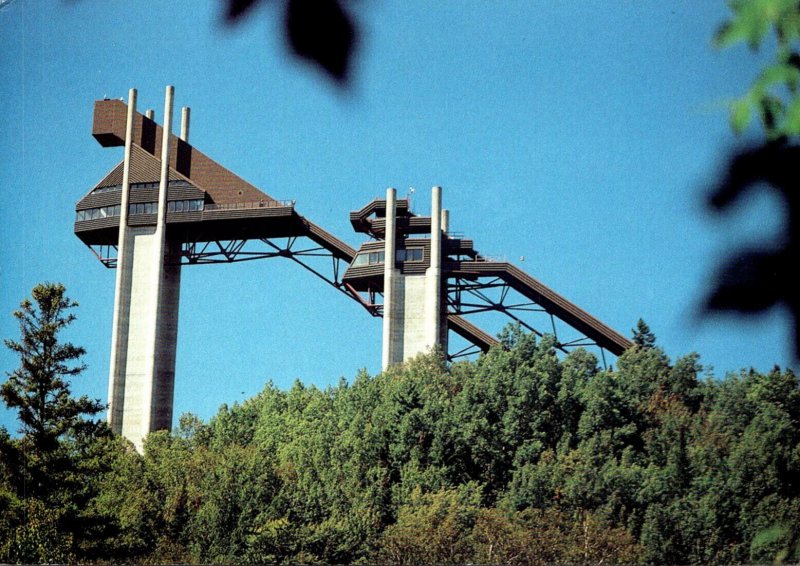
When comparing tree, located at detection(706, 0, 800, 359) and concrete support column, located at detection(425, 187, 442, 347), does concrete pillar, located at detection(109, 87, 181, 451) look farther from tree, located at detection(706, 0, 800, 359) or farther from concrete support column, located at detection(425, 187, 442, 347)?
tree, located at detection(706, 0, 800, 359)

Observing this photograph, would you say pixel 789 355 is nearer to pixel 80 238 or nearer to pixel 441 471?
pixel 441 471

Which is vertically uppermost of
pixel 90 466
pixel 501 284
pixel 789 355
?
pixel 501 284

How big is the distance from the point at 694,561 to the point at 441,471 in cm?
648

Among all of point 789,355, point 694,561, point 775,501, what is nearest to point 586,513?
point 694,561

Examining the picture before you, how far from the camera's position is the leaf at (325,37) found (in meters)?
0.75

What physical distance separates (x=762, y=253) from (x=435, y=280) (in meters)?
18.5

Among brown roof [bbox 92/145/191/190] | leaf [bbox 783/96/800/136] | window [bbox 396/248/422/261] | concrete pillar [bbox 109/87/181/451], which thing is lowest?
leaf [bbox 783/96/800/136]

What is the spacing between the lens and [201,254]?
63.7 feet

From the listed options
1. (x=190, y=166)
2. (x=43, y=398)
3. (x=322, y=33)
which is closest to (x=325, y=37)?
(x=322, y=33)

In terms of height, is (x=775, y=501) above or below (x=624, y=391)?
below

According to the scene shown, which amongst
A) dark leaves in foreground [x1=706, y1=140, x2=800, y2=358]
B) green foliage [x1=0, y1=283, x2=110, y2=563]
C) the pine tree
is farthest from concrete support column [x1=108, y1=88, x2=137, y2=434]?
dark leaves in foreground [x1=706, y1=140, x2=800, y2=358]

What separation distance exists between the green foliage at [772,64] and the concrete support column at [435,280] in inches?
719

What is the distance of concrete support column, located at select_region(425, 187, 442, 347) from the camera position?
757 inches

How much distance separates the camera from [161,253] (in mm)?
18781
